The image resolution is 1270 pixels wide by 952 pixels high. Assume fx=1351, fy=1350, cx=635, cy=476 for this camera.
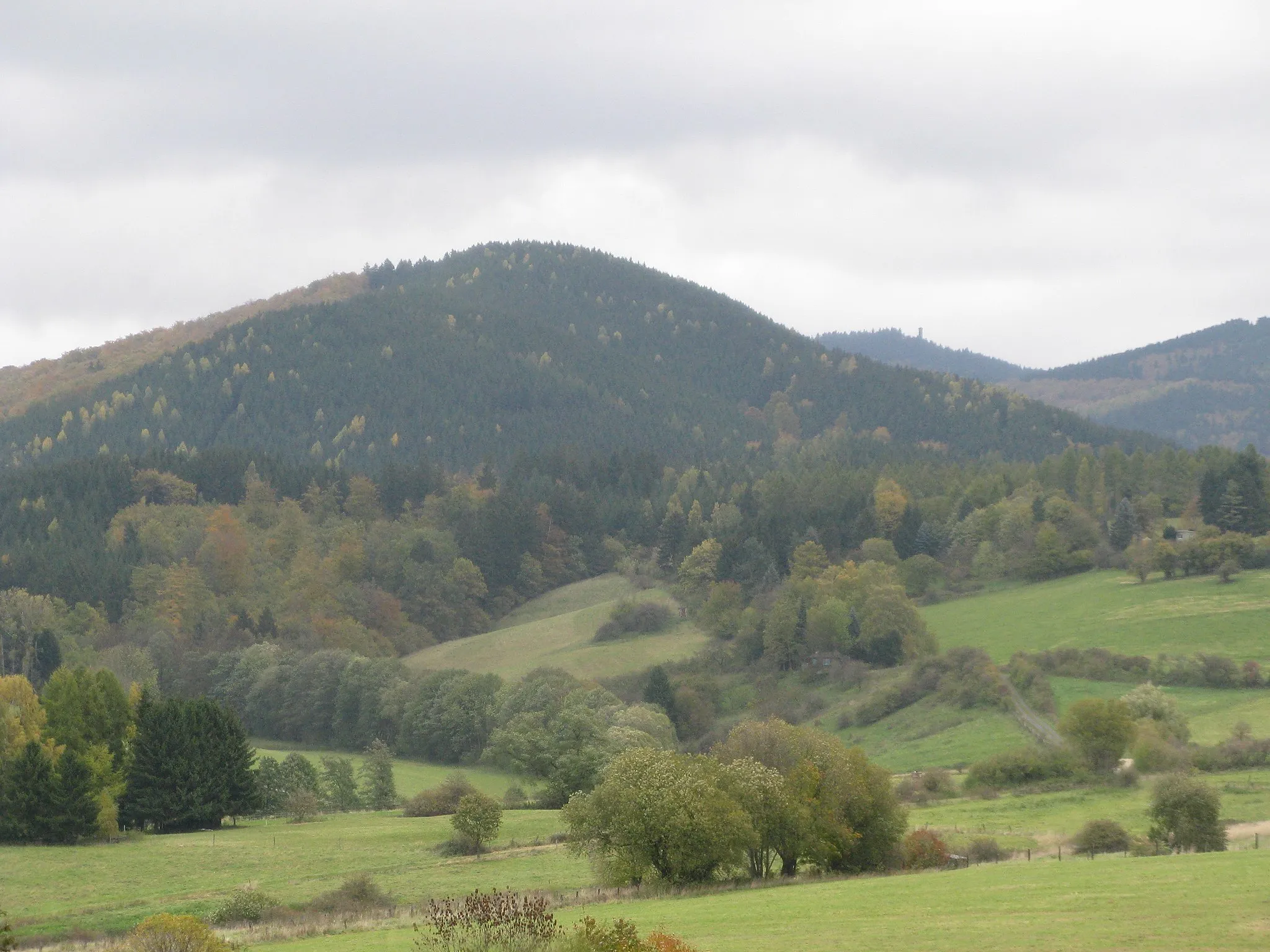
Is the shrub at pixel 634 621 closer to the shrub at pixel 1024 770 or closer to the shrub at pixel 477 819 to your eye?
the shrub at pixel 1024 770

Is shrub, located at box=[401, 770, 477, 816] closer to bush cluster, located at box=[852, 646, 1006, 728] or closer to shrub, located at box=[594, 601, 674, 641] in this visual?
bush cluster, located at box=[852, 646, 1006, 728]

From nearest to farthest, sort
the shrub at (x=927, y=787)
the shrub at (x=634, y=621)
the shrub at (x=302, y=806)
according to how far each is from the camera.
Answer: the shrub at (x=927, y=787) → the shrub at (x=302, y=806) → the shrub at (x=634, y=621)

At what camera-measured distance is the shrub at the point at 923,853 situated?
50031mm

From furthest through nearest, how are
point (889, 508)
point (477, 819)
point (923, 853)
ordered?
point (889, 508) < point (477, 819) < point (923, 853)

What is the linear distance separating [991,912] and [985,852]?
49.6 feet

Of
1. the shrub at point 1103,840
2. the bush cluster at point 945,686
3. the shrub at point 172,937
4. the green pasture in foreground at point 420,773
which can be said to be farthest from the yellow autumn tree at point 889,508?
the shrub at point 172,937

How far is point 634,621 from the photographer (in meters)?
136

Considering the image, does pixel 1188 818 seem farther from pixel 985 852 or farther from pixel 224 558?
pixel 224 558

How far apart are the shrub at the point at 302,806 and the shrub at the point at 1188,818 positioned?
46.0 meters

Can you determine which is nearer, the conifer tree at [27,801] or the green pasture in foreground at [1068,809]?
the green pasture in foreground at [1068,809]

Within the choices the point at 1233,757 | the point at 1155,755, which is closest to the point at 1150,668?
the point at 1233,757

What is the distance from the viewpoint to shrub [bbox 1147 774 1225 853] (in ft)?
157

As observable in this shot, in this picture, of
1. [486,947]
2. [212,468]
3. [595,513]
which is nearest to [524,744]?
[486,947]

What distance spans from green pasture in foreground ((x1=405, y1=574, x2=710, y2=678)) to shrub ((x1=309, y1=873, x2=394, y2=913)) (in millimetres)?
69213
